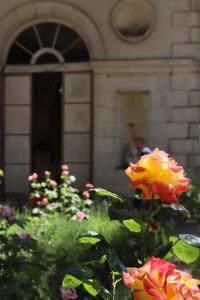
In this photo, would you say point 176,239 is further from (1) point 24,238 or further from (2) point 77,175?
(2) point 77,175

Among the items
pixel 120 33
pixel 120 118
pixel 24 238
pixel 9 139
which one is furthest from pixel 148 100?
pixel 24 238

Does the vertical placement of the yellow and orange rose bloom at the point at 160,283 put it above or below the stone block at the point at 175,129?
below

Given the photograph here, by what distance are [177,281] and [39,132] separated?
12.0 m

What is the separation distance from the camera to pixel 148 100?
36.6 feet

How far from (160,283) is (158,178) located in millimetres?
422

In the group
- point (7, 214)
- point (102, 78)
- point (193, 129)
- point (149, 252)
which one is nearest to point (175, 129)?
point (193, 129)

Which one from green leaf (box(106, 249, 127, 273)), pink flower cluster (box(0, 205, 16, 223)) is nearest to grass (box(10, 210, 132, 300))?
pink flower cluster (box(0, 205, 16, 223))

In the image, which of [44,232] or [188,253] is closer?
[188,253]

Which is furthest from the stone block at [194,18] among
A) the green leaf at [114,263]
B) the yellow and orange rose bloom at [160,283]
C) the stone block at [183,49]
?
the yellow and orange rose bloom at [160,283]

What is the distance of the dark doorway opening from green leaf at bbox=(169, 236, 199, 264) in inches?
401

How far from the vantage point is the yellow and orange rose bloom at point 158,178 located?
1.61 meters

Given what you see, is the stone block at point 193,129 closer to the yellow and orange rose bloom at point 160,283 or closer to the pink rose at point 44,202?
the pink rose at point 44,202

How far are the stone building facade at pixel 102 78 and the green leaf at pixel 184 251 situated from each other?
9074 mm

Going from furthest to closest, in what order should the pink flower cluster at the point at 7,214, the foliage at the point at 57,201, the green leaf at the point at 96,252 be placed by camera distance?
the foliage at the point at 57,201 < the pink flower cluster at the point at 7,214 < the green leaf at the point at 96,252
